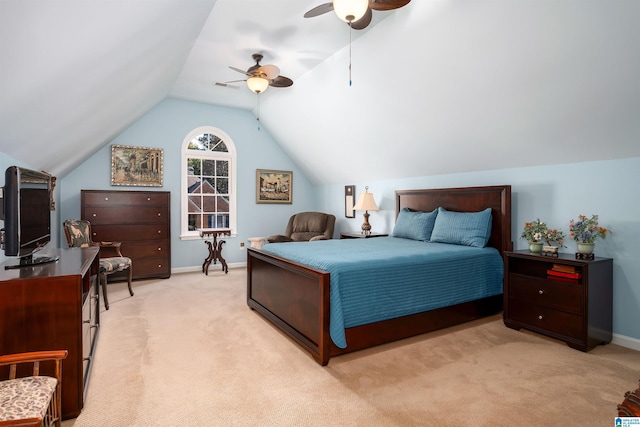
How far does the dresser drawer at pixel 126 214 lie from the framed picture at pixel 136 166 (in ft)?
2.07

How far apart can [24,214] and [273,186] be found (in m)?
4.87

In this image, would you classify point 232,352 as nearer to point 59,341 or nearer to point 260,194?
point 59,341

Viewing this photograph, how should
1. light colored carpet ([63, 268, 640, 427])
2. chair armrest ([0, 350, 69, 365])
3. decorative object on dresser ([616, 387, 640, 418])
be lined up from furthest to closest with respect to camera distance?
light colored carpet ([63, 268, 640, 427])
chair armrest ([0, 350, 69, 365])
decorative object on dresser ([616, 387, 640, 418])

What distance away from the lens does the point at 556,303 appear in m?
3.04

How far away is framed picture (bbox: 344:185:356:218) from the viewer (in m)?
6.32

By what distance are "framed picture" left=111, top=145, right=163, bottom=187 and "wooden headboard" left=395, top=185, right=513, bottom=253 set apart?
3.98 m

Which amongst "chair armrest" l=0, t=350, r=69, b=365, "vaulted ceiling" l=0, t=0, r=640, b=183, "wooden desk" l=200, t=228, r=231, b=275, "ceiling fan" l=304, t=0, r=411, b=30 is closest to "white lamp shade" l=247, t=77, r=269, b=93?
"vaulted ceiling" l=0, t=0, r=640, b=183

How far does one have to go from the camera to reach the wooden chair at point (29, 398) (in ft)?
4.12

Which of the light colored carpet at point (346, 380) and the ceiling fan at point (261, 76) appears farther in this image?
the ceiling fan at point (261, 76)

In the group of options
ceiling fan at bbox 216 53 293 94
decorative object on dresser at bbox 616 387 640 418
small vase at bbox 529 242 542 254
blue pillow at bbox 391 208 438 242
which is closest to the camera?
decorative object on dresser at bbox 616 387 640 418

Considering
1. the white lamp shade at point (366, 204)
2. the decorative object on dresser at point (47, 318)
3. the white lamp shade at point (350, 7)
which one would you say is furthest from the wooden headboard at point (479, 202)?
the decorative object on dresser at point (47, 318)

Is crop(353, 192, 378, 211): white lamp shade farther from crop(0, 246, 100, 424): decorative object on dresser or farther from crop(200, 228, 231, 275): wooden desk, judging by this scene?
crop(0, 246, 100, 424): decorative object on dresser

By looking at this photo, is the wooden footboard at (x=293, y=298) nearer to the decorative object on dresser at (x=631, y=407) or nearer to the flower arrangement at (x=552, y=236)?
the decorative object on dresser at (x=631, y=407)

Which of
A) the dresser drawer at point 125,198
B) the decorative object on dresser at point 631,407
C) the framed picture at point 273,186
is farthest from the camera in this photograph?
the framed picture at point 273,186
